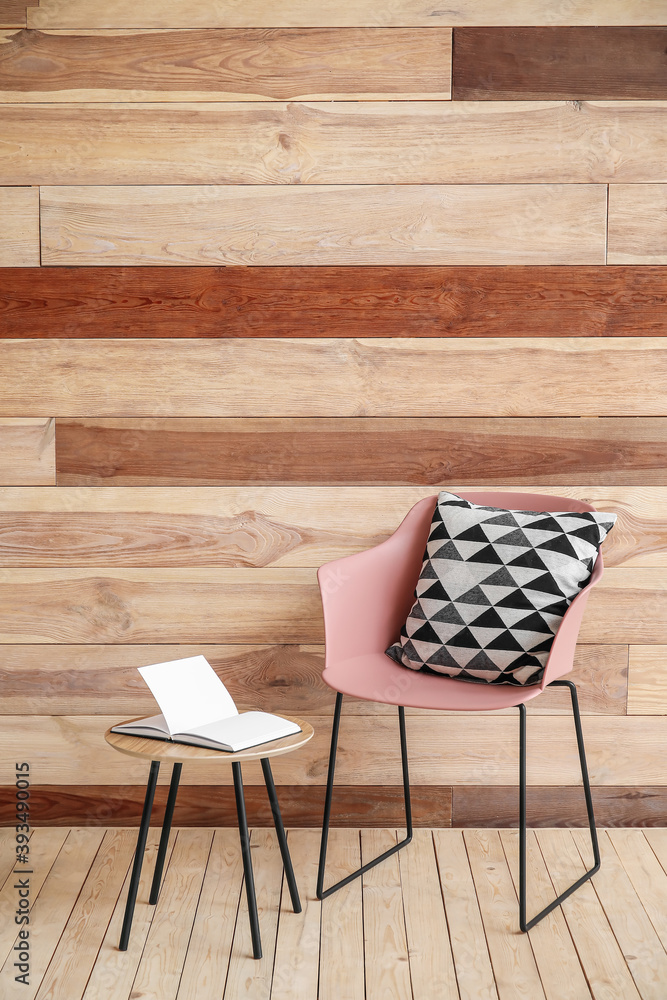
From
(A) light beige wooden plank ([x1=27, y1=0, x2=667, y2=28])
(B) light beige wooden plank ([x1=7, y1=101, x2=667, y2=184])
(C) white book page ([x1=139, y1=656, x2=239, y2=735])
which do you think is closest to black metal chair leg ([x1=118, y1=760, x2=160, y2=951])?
(C) white book page ([x1=139, y1=656, x2=239, y2=735])

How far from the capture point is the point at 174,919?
1.79 metres

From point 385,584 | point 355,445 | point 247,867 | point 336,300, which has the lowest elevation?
point 247,867

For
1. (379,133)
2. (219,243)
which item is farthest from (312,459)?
(379,133)

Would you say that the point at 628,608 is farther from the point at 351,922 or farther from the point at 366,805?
the point at 351,922

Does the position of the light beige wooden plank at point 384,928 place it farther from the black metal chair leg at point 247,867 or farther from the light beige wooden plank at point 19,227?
the light beige wooden plank at point 19,227

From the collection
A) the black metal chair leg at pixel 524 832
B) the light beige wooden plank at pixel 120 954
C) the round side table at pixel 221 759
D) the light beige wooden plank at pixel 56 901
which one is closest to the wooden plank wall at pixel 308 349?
the light beige wooden plank at pixel 56 901

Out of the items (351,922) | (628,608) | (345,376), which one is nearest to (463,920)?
(351,922)

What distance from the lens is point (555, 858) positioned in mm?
2045

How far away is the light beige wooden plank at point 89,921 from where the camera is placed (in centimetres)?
158

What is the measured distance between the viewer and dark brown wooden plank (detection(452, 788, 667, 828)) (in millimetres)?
2195

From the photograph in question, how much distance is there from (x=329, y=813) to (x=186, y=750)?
50cm

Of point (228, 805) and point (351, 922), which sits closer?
point (351, 922)

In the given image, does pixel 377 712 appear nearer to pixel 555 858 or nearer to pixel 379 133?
pixel 555 858

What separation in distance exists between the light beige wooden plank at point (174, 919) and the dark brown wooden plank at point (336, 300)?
1306 mm
